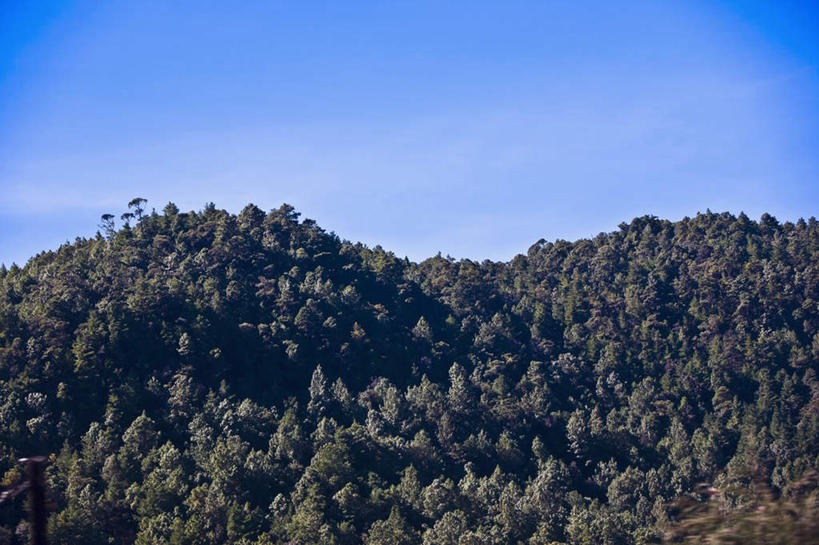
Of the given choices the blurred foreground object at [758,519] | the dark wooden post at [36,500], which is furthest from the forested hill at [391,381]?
the dark wooden post at [36,500]

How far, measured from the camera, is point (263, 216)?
354ft

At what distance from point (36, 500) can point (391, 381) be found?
72.9 meters

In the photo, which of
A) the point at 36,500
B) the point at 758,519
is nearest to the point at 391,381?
the point at 36,500

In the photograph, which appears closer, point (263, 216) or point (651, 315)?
point (651, 315)

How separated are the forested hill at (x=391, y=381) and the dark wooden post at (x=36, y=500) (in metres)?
32.7

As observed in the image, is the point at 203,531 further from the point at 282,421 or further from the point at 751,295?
the point at 751,295

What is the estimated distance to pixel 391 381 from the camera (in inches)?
3292

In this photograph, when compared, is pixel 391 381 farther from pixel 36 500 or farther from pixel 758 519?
pixel 758 519

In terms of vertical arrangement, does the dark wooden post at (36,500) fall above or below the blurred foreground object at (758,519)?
above

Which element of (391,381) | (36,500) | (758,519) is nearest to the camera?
(758,519)

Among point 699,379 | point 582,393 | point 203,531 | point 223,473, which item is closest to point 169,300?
point 223,473

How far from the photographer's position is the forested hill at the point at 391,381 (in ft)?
161

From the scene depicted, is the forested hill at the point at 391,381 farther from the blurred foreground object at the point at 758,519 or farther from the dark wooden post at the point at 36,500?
the dark wooden post at the point at 36,500

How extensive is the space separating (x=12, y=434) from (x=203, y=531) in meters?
17.8
